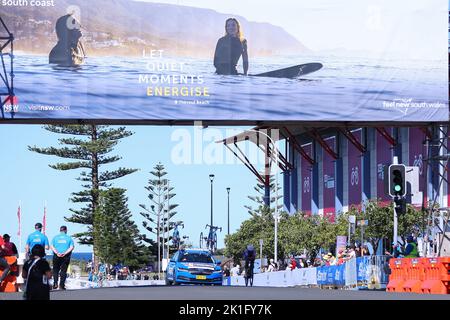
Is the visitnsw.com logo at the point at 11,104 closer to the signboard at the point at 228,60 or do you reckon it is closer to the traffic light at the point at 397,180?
the signboard at the point at 228,60

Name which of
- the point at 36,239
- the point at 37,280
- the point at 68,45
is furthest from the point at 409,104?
the point at 37,280

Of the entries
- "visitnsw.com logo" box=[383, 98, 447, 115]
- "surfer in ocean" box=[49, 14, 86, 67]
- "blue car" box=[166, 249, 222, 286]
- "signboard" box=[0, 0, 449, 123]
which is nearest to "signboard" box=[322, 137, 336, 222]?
"blue car" box=[166, 249, 222, 286]

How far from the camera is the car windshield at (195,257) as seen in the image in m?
39.4

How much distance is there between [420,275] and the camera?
3098 cm

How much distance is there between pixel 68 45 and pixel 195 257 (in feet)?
27.1

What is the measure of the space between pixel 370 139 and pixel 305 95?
102ft

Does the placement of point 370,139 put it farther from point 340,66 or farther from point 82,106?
point 82,106

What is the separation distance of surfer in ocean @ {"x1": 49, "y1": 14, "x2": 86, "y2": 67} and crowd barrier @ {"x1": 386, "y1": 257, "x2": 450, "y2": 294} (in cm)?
1154

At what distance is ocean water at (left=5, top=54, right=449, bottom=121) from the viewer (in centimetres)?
3612

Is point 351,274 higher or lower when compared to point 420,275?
higher

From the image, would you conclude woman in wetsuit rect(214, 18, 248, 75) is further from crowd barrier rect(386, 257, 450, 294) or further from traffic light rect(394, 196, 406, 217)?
crowd barrier rect(386, 257, 450, 294)

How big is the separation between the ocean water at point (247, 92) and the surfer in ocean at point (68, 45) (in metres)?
0.28

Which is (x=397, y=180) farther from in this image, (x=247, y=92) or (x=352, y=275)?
(x=247, y=92)
